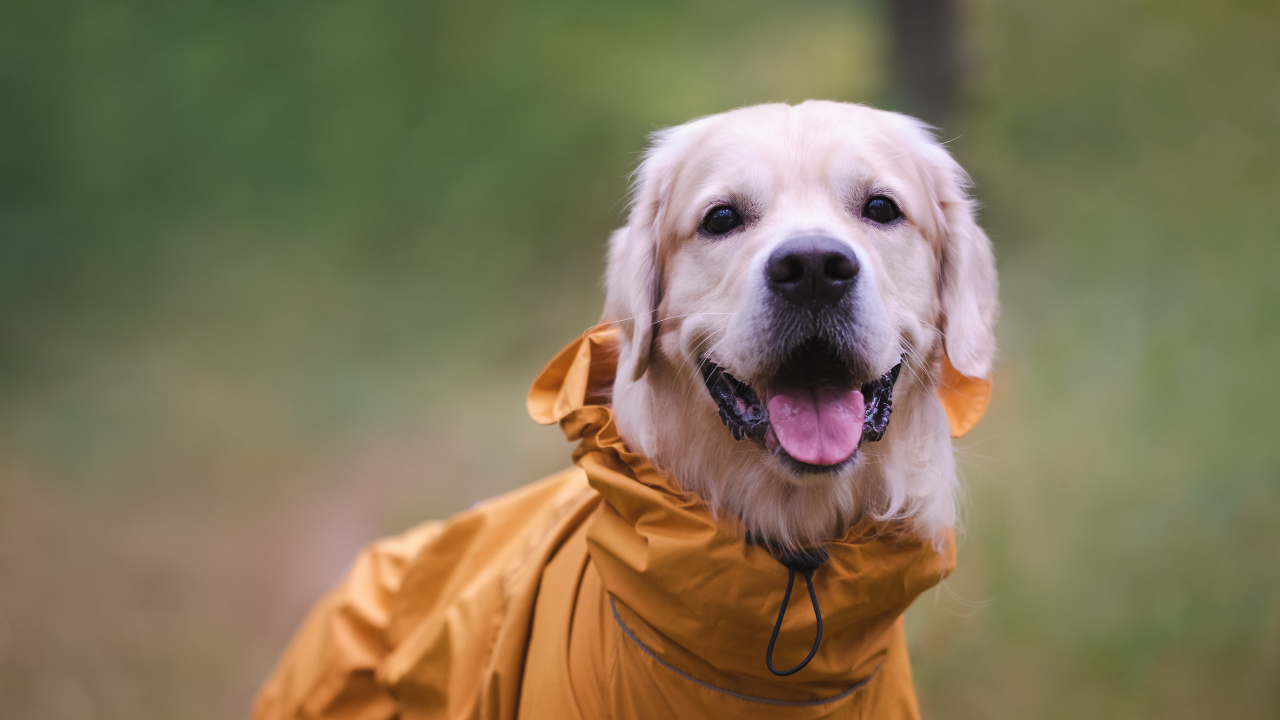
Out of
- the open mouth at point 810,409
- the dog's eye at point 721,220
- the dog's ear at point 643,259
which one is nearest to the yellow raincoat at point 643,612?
the dog's ear at point 643,259

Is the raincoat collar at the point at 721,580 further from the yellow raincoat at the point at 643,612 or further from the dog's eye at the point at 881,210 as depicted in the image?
the dog's eye at the point at 881,210

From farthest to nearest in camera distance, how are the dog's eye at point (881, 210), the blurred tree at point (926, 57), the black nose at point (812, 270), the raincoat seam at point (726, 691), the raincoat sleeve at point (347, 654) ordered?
1. the blurred tree at point (926, 57)
2. the raincoat sleeve at point (347, 654)
3. the dog's eye at point (881, 210)
4. the raincoat seam at point (726, 691)
5. the black nose at point (812, 270)

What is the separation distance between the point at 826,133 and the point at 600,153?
8.73ft

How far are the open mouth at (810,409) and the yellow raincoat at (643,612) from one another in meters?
0.21

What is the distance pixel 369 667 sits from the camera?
2307 mm

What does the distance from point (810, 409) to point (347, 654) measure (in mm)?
1598

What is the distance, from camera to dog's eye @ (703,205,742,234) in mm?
1776

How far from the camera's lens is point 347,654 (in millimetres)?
2305

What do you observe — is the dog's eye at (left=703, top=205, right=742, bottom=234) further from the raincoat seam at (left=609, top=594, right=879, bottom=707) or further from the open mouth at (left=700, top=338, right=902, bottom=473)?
the raincoat seam at (left=609, top=594, right=879, bottom=707)

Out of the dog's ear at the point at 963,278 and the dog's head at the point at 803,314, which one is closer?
the dog's head at the point at 803,314

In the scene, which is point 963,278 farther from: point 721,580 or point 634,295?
point 721,580

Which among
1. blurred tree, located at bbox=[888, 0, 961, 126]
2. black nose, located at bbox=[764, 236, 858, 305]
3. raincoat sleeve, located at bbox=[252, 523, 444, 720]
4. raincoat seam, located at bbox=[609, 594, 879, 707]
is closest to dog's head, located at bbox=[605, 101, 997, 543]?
black nose, located at bbox=[764, 236, 858, 305]

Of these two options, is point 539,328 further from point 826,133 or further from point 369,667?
point 826,133

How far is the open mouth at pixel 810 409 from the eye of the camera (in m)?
1.54
